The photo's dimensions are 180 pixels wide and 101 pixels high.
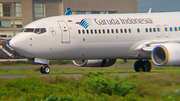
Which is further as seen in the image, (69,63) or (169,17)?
(69,63)

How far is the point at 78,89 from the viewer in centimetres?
1214

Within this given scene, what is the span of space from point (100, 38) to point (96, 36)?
28 cm

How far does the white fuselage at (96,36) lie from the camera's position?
18.7 metres

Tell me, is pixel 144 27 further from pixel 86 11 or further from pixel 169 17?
pixel 86 11

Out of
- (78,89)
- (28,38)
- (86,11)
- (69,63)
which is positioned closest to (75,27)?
(28,38)

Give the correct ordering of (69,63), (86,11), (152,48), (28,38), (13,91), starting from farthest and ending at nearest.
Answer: (86,11) → (69,63) → (152,48) → (28,38) → (13,91)

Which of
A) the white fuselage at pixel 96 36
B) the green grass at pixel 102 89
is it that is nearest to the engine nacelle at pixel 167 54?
the white fuselage at pixel 96 36

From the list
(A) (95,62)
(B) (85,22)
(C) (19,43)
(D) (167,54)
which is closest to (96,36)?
(B) (85,22)

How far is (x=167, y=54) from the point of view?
18.8 metres

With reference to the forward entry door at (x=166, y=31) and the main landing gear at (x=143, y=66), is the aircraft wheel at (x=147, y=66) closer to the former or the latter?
the main landing gear at (x=143, y=66)

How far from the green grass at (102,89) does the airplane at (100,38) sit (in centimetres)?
500

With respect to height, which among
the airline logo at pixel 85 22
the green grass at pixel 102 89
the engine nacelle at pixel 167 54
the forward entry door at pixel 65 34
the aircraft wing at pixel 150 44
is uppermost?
the airline logo at pixel 85 22

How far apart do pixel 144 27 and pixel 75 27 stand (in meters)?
4.61

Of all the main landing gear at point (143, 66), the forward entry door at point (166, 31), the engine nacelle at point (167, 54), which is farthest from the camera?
the main landing gear at point (143, 66)
